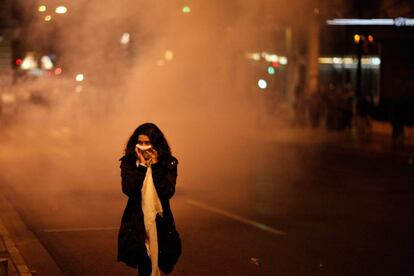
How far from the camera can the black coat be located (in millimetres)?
4609

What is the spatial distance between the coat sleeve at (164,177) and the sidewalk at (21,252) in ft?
3.50

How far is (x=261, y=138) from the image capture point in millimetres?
19188

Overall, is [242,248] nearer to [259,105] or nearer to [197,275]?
[197,275]

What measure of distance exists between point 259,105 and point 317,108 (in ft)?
5.95

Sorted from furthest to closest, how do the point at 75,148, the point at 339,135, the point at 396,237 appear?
the point at 339,135 → the point at 75,148 → the point at 396,237

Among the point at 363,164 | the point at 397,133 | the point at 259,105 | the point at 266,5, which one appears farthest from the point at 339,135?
the point at 266,5

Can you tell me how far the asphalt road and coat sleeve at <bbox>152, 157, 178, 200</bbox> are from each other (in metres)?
1.71

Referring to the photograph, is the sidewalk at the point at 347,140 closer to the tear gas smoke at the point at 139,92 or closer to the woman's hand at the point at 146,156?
the tear gas smoke at the point at 139,92

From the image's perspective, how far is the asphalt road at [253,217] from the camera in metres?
6.54

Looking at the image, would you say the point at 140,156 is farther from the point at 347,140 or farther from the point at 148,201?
the point at 347,140

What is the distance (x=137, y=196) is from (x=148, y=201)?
0.09 metres

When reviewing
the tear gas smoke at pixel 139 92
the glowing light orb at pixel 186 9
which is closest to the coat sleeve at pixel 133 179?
the tear gas smoke at pixel 139 92

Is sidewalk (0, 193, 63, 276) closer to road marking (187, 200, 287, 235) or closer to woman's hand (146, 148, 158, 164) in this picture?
woman's hand (146, 148, 158, 164)

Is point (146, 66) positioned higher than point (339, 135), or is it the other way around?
point (146, 66)
